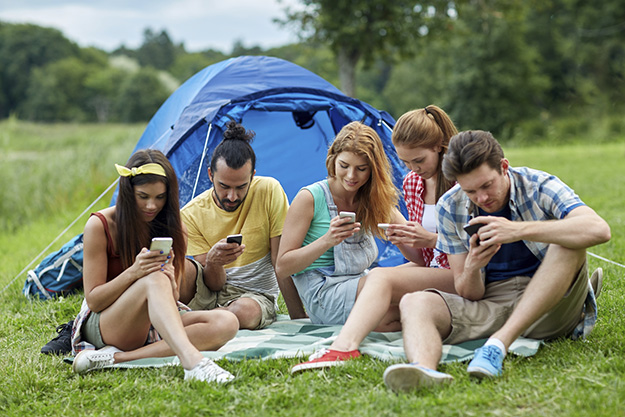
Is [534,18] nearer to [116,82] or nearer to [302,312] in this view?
[302,312]

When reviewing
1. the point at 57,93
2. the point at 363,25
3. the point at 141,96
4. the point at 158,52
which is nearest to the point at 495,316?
the point at 363,25

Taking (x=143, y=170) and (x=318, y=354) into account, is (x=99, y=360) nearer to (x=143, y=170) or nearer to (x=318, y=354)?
(x=143, y=170)

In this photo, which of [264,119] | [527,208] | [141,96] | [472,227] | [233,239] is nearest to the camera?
[472,227]

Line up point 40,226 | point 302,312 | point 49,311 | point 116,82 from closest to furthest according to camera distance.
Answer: point 302,312 → point 49,311 → point 40,226 → point 116,82

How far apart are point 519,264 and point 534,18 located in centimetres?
2808

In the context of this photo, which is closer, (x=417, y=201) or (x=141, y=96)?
(x=417, y=201)

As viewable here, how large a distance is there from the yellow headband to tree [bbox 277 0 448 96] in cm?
687

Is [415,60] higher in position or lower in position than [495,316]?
higher

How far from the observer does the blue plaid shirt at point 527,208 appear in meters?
2.40

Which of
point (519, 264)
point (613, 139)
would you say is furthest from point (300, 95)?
point (613, 139)

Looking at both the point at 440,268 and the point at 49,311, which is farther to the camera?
the point at 49,311

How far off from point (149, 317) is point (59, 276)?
188 centimetres

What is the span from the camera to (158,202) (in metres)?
2.69

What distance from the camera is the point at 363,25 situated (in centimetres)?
922
